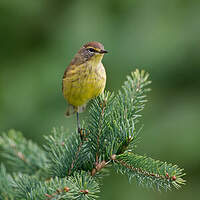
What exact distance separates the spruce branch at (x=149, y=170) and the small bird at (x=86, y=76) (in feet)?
3.68

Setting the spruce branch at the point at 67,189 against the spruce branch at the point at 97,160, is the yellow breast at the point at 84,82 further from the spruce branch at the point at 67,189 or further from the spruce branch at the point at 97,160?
the spruce branch at the point at 67,189

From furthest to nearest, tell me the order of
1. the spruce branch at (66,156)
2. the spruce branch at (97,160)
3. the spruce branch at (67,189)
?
the spruce branch at (66,156) → the spruce branch at (97,160) → the spruce branch at (67,189)

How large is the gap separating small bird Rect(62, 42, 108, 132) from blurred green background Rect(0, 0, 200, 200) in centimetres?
151

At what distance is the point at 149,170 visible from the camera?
209 cm

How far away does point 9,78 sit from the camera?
568 centimetres

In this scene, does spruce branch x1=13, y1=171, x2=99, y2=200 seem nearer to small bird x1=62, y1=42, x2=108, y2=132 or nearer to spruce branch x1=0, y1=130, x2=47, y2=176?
spruce branch x1=0, y1=130, x2=47, y2=176

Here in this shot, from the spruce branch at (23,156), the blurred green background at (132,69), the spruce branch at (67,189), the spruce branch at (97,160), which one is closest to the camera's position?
the spruce branch at (67,189)

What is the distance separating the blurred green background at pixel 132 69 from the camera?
195 inches

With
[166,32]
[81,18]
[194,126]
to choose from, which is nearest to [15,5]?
[81,18]

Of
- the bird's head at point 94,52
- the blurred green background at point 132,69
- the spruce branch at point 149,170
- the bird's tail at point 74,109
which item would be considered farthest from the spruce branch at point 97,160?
the blurred green background at point 132,69

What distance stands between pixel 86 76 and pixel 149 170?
158cm

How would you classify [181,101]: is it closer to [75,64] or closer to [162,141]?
[162,141]

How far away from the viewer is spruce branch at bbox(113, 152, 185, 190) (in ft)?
6.55

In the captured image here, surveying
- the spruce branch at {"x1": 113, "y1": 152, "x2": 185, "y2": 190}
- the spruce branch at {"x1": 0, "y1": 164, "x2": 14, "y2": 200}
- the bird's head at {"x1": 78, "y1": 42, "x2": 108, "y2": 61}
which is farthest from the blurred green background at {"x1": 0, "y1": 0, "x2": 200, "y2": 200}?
the spruce branch at {"x1": 113, "y1": 152, "x2": 185, "y2": 190}
